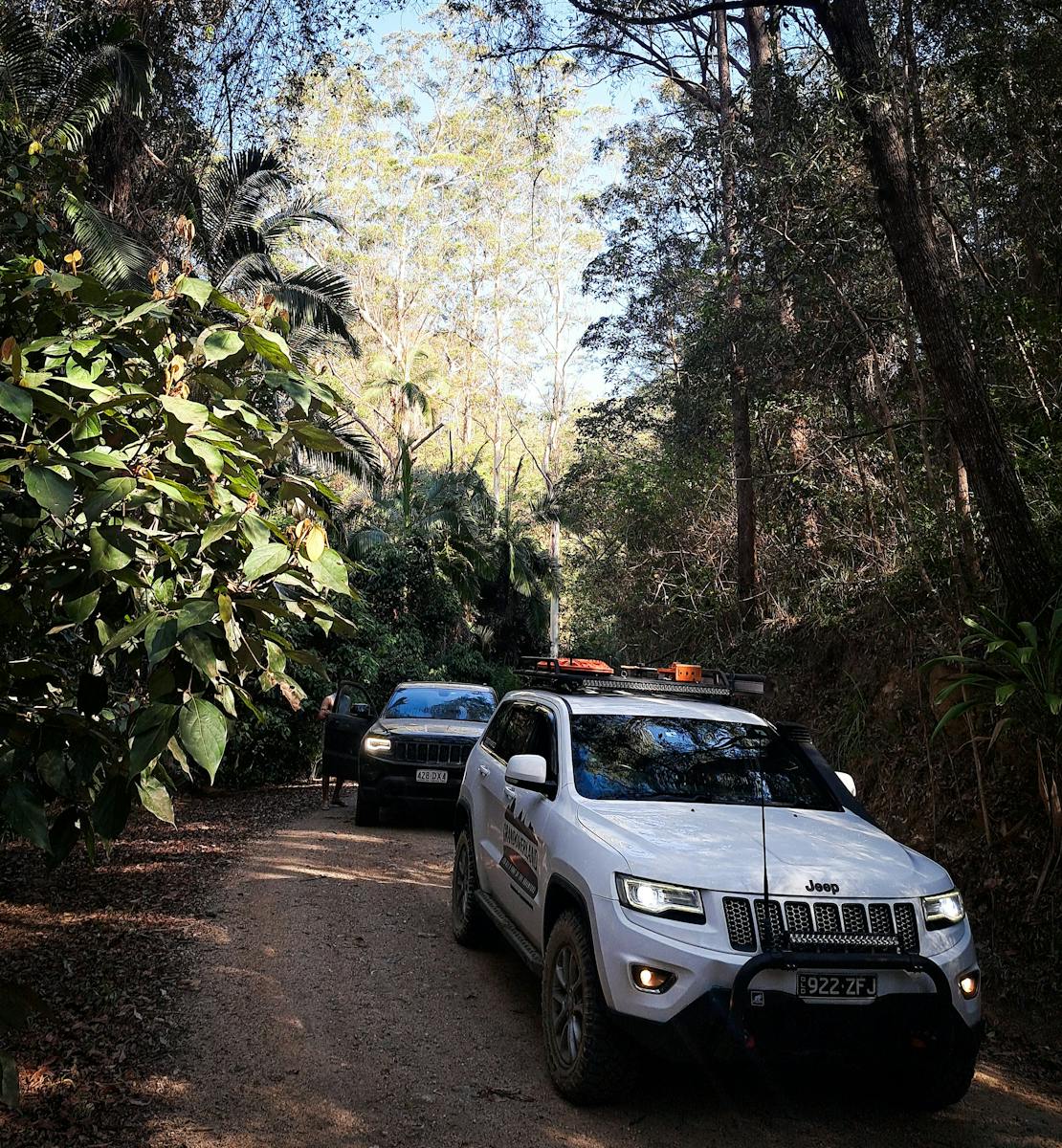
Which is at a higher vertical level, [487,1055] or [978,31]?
[978,31]

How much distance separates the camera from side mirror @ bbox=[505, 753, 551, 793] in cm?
548

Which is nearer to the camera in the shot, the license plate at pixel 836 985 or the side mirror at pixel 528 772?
the license plate at pixel 836 985

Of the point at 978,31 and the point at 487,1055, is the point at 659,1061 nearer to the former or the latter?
the point at 487,1055

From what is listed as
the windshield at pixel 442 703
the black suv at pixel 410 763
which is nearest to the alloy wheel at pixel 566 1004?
the black suv at pixel 410 763

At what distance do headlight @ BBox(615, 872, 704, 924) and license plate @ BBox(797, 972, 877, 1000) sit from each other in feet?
1.45

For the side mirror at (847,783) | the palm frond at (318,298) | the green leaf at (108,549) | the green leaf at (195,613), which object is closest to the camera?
the green leaf at (195,613)

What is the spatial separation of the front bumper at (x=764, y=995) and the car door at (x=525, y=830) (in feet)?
3.70

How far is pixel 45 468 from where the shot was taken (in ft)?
9.80

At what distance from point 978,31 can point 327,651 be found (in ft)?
43.5

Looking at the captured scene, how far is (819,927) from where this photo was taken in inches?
169

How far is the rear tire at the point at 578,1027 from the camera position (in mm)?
4422

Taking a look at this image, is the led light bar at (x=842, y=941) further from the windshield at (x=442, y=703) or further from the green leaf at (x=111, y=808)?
the windshield at (x=442, y=703)

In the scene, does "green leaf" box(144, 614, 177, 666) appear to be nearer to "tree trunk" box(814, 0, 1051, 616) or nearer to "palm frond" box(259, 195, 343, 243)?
"tree trunk" box(814, 0, 1051, 616)

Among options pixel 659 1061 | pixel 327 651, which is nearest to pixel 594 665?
pixel 659 1061
